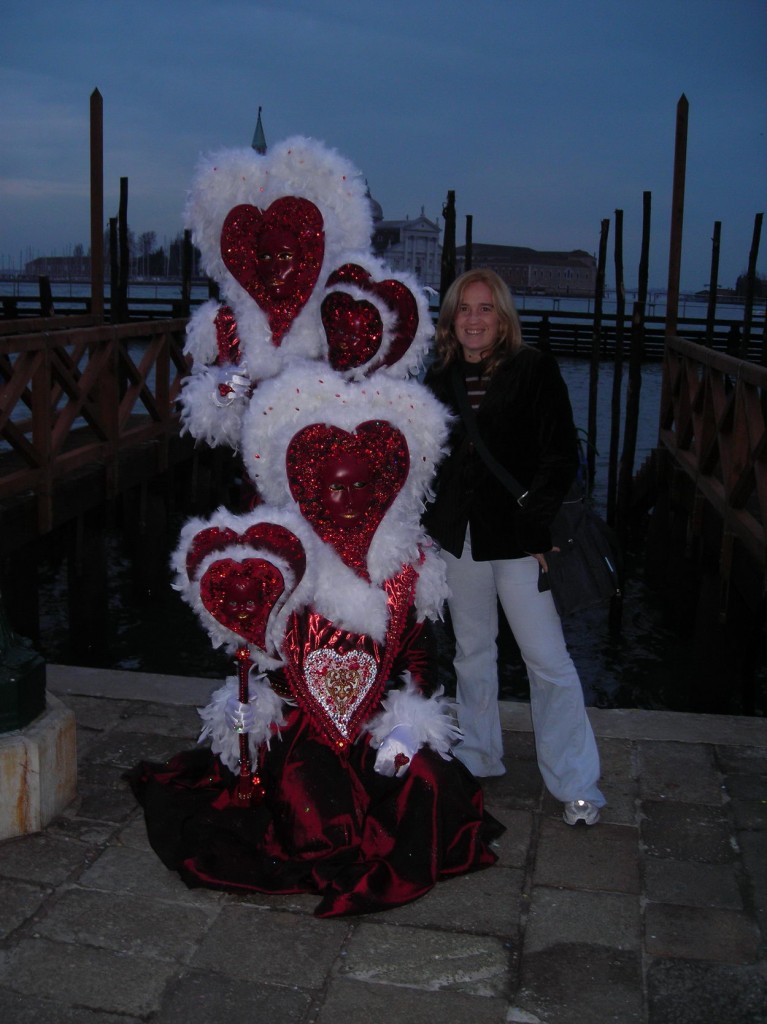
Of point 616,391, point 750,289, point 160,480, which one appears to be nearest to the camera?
point 160,480

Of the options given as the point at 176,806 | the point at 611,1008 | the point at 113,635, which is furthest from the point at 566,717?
the point at 113,635

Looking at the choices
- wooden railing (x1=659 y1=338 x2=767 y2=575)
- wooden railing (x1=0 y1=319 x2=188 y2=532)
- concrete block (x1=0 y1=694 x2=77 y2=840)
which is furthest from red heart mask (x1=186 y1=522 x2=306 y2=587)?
wooden railing (x1=0 y1=319 x2=188 y2=532)

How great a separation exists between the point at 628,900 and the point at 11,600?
560cm

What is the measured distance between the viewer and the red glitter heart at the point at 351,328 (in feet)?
9.46

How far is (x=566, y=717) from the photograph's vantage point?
332 centimetres

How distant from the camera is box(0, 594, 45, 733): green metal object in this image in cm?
314

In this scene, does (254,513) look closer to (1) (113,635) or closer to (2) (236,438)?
(2) (236,438)

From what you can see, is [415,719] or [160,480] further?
[160,480]

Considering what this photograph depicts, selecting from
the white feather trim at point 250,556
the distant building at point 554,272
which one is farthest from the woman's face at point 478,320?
the distant building at point 554,272

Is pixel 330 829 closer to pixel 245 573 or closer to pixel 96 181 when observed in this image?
pixel 245 573

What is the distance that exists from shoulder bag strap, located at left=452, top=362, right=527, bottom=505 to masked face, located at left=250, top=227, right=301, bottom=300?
61cm

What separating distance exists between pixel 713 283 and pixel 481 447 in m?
14.7

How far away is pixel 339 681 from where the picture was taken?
3.04 metres

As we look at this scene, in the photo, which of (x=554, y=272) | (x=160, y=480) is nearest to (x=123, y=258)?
(x=160, y=480)
